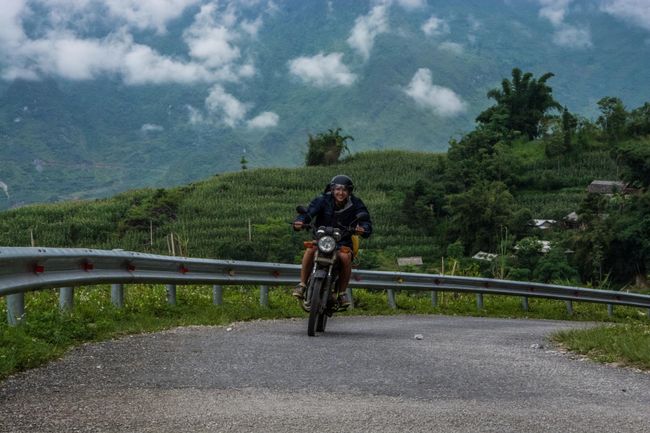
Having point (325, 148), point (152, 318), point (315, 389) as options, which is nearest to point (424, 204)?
point (325, 148)

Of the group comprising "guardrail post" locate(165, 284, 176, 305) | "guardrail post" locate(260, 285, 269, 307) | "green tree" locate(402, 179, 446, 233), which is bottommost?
"guardrail post" locate(260, 285, 269, 307)

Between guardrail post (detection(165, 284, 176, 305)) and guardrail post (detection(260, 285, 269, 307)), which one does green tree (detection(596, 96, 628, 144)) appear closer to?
guardrail post (detection(260, 285, 269, 307))

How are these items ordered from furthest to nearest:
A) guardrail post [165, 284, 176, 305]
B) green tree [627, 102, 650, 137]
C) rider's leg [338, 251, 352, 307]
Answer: green tree [627, 102, 650, 137]
guardrail post [165, 284, 176, 305]
rider's leg [338, 251, 352, 307]

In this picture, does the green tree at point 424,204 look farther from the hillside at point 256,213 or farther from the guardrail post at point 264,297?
the guardrail post at point 264,297

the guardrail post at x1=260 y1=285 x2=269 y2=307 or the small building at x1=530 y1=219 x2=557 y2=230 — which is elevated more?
the small building at x1=530 y1=219 x2=557 y2=230

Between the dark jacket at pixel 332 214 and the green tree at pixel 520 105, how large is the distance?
12438cm

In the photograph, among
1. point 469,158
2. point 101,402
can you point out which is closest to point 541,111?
point 469,158

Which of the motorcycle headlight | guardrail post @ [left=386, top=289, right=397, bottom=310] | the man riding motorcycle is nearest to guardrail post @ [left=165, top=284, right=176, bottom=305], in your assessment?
the man riding motorcycle

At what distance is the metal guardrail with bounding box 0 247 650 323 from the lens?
8.96m


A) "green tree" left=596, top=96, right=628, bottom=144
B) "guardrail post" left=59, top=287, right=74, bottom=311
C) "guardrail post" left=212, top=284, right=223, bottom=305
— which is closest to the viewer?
"guardrail post" left=59, top=287, right=74, bottom=311

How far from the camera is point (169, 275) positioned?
A: 43.1 feet

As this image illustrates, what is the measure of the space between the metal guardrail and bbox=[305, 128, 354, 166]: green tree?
152902 millimetres

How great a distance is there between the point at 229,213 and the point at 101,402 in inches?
5269

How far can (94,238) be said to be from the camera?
133875mm
